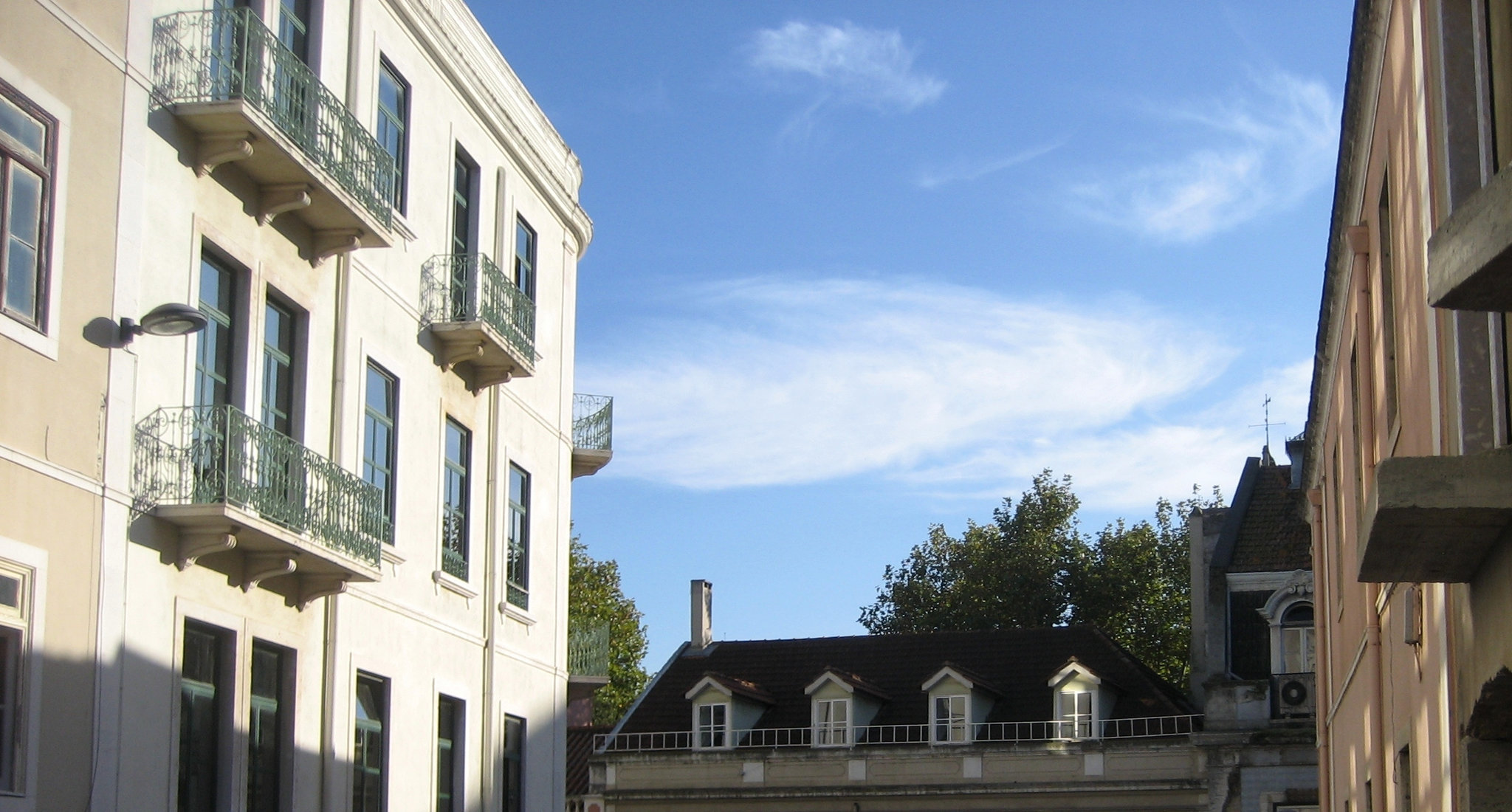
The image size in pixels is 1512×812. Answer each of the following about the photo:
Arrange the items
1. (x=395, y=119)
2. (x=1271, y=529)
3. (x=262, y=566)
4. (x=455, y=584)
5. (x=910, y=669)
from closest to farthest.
Answer: (x=262, y=566)
(x=395, y=119)
(x=455, y=584)
(x=1271, y=529)
(x=910, y=669)

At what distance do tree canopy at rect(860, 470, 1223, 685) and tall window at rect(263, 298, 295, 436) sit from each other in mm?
43289

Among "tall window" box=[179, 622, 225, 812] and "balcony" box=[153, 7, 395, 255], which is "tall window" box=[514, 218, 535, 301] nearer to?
"balcony" box=[153, 7, 395, 255]

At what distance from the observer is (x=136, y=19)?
13.9 metres

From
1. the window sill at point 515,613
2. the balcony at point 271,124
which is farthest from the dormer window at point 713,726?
the balcony at point 271,124

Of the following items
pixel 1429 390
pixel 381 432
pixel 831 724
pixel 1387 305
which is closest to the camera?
pixel 1429 390

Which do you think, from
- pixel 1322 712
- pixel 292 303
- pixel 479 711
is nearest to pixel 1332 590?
pixel 1322 712

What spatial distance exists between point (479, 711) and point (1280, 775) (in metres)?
22.3

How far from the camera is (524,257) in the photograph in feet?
75.2

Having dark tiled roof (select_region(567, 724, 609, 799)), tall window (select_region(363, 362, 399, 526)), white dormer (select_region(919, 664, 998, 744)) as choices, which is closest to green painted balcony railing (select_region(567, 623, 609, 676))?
tall window (select_region(363, 362, 399, 526))

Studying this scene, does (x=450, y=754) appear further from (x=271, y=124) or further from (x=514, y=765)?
(x=271, y=124)

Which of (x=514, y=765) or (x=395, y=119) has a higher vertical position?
(x=395, y=119)

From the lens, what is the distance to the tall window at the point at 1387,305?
42.0ft

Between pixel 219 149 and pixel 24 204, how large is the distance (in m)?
2.52

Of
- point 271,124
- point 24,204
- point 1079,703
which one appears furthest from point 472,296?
point 1079,703
